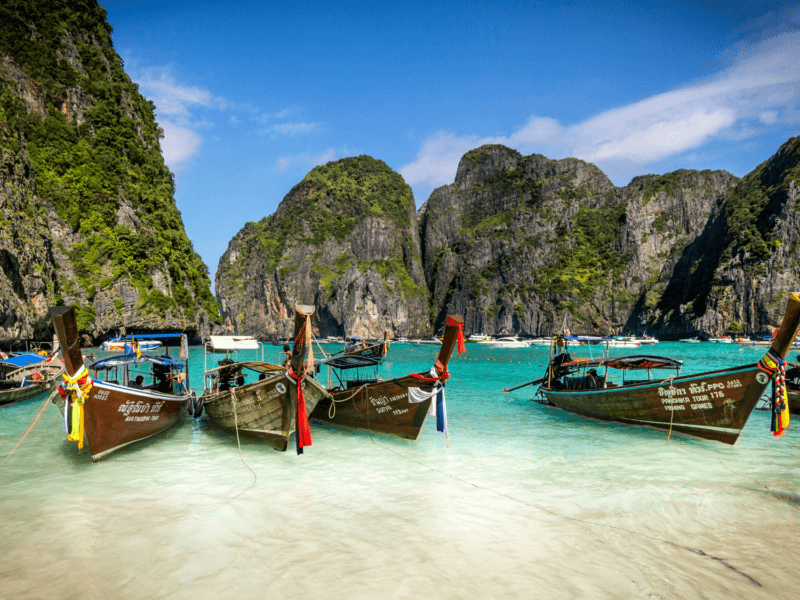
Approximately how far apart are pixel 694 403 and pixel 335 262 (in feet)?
428

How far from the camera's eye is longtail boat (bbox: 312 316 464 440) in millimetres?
10495

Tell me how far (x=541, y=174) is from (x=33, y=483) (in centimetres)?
16605

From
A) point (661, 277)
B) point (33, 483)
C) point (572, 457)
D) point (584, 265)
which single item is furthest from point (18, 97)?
point (661, 277)

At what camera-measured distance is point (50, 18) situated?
5262cm

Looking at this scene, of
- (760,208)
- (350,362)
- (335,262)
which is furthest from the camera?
(335,262)

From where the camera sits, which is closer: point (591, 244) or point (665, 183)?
point (665, 183)

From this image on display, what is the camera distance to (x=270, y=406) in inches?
418

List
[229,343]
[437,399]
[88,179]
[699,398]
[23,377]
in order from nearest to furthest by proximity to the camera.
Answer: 1. [437,399]
2. [699,398]
3. [229,343]
4. [23,377]
5. [88,179]

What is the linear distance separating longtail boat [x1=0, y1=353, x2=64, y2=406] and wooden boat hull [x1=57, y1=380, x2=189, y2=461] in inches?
402

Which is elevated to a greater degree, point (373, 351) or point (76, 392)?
point (76, 392)

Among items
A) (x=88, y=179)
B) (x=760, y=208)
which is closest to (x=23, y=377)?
(x=88, y=179)

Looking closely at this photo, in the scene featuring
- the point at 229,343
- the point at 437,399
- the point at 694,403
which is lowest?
the point at 694,403

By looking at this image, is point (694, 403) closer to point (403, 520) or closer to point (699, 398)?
point (699, 398)

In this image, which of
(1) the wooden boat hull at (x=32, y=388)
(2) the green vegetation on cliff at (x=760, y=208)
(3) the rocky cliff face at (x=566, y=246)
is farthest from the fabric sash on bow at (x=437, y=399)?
(3) the rocky cliff face at (x=566, y=246)
